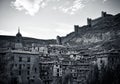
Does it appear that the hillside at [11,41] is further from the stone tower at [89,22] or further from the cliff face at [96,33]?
the stone tower at [89,22]

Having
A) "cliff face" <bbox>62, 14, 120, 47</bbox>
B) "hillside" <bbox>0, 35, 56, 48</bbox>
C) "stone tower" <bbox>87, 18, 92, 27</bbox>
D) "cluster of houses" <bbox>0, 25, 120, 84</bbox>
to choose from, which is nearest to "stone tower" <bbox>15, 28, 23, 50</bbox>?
"hillside" <bbox>0, 35, 56, 48</bbox>

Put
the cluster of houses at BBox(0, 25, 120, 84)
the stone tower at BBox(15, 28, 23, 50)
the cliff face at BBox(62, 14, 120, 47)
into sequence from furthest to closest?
the stone tower at BBox(15, 28, 23, 50) < the cliff face at BBox(62, 14, 120, 47) < the cluster of houses at BBox(0, 25, 120, 84)

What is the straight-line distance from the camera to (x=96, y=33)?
65.2 m

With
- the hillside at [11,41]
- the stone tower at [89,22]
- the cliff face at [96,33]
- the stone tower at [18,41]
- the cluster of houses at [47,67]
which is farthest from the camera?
the stone tower at [89,22]

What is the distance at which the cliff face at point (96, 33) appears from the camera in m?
58.2

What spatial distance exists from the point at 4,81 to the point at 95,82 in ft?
81.8

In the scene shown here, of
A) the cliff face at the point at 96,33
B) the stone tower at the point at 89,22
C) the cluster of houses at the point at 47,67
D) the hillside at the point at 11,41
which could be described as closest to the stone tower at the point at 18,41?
the hillside at the point at 11,41

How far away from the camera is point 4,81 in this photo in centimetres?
3453

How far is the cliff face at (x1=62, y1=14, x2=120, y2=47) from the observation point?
191 ft

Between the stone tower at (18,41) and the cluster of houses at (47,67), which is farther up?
the stone tower at (18,41)

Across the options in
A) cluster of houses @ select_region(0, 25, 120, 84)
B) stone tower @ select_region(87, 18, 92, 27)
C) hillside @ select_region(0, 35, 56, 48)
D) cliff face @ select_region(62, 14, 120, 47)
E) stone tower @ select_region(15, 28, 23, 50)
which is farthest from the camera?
stone tower @ select_region(87, 18, 92, 27)

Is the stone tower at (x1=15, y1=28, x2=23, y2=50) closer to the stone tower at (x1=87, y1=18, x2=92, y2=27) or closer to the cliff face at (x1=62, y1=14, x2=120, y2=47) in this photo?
the cliff face at (x1=62, y1=14, x2=120, y2=47)

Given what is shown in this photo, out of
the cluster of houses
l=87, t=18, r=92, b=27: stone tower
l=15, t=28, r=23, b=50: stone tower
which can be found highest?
l=87, t=18, r=92, b=27: stone tower

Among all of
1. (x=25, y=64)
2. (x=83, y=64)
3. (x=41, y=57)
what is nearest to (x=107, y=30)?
(x=83, y=64)
